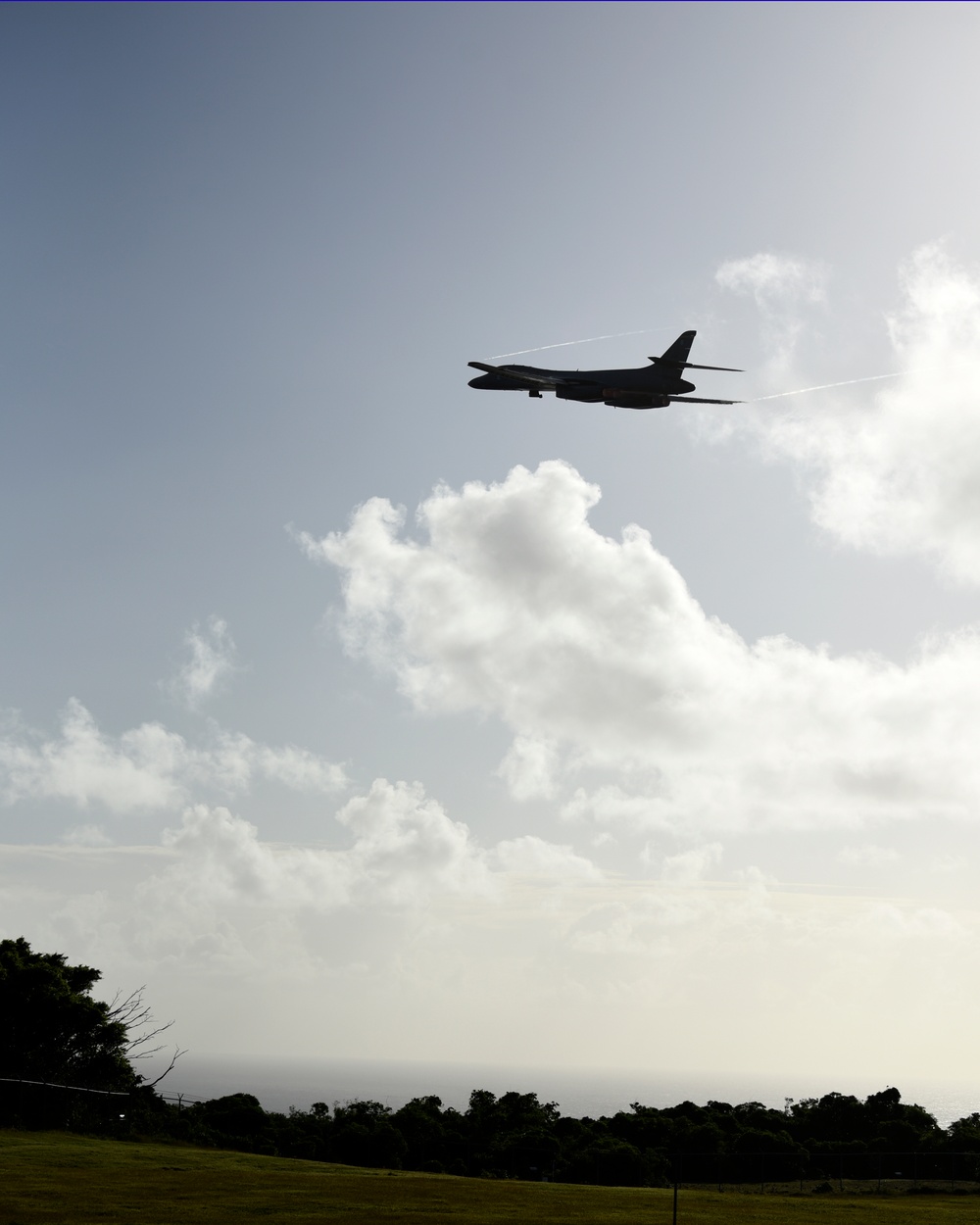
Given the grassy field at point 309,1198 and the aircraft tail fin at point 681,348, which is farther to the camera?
the aircraft tail fin at point 681,348

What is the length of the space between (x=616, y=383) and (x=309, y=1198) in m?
40.7

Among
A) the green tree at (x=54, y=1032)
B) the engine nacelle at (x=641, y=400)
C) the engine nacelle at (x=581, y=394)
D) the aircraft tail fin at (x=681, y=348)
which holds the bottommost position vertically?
the green tree at (x=54, y=1032)

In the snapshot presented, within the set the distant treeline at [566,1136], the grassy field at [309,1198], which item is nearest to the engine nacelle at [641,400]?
the grassy field at [309,1198]

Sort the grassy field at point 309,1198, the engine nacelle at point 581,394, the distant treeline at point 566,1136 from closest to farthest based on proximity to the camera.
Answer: the grassy field at point 309,1198, the distant treeline at point 566,1136, the engine nacelle at point 581,394

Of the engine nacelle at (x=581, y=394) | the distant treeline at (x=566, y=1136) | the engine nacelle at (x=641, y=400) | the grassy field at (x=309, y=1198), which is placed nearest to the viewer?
the grassy field at (x=309, y=1198)

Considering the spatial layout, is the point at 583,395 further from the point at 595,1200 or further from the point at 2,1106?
the point at 2,1106

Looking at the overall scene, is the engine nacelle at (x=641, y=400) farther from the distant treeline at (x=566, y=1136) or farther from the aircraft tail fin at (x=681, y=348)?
the distant treeline at (x=566, y=1136)

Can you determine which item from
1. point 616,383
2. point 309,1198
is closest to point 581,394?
point 616,383

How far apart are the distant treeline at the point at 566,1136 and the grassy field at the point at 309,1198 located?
455 cm

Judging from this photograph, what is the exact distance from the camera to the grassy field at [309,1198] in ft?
116

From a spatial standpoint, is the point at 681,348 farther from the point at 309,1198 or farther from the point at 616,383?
the point at 309,1198

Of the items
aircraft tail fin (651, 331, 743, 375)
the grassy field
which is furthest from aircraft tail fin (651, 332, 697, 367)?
the grassy field

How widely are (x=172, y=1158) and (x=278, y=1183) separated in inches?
351

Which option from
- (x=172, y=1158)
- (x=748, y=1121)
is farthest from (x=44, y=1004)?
(x=748, y=1121)
